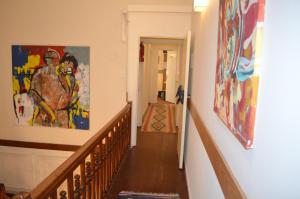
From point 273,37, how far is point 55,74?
4.25 m

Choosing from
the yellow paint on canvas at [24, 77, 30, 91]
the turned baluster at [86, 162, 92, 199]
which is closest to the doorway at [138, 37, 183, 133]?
the yellow paint on canvas at [24, 77, 30, 91]

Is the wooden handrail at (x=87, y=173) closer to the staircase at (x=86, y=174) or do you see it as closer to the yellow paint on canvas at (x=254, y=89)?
the staircase at (x=86, y=174)

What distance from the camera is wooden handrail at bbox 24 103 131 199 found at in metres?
1.21

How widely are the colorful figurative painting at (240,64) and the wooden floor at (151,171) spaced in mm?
1804

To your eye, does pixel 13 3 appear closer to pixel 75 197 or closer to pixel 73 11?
pixel 73 11

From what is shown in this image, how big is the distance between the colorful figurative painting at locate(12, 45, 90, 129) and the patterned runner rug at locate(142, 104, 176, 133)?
164 centimetres

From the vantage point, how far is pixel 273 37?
773 mm

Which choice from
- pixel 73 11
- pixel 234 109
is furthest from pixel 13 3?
pixel 234 109

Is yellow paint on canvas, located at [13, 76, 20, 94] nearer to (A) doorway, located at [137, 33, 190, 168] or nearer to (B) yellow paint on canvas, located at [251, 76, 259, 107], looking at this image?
(A) doorway, located at [137, 33, 190, 168]

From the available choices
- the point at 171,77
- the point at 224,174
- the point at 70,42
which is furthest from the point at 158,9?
the point at 171,77

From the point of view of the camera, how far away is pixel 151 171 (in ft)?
10.6

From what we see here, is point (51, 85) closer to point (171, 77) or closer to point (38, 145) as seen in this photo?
point (38, 145)

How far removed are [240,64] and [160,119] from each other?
525 cm

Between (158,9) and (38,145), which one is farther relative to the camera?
(38,145)
